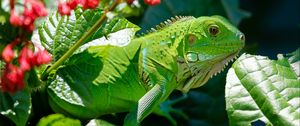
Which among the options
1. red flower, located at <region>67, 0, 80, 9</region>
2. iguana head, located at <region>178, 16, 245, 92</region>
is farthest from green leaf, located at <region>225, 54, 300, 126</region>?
red flower, located at <region>67, 0, 80, 9</region>

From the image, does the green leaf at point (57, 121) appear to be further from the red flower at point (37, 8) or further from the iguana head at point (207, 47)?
the iguana head at point (207, 47)

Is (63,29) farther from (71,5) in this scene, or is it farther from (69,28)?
(71,5)

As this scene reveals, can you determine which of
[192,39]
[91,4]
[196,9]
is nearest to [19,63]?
[91,4]

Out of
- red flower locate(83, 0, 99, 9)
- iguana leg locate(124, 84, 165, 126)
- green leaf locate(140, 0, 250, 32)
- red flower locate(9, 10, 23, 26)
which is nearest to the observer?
red flower locate(9, 10, 23, 26)

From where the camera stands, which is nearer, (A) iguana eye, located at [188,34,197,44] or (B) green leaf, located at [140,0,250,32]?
(A) iguana eye, located at [188,34,197,44]

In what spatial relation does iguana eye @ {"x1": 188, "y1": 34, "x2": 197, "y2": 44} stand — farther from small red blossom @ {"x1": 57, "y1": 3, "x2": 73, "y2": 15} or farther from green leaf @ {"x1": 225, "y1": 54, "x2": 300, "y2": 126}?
small red blossom @ {"x1": 57, "y1": 3, "x2": 73, "y2": 15}

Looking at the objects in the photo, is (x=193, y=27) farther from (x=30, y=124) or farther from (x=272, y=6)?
(x=272, y=6)
